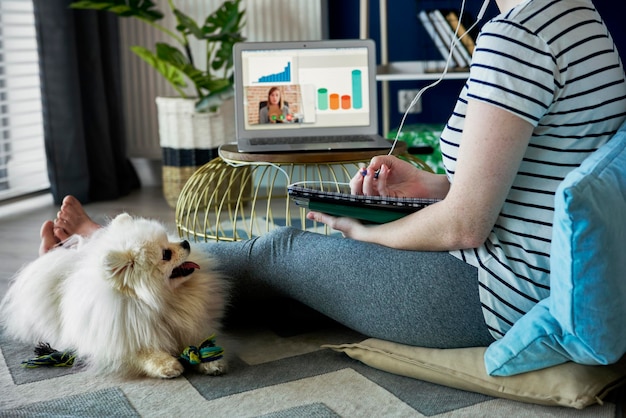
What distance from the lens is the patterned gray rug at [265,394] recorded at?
4.73ft

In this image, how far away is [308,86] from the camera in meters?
2.30

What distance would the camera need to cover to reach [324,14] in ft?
12.0

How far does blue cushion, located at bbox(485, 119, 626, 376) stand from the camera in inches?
48.1

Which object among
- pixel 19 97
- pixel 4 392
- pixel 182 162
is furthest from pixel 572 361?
pixel 19 97

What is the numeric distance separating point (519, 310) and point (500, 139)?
12.8 inches

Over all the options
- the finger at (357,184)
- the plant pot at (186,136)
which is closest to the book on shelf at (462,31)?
the plant pot at (186,136)

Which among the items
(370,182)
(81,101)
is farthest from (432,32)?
(370,182)

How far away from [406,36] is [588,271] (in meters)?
2.54

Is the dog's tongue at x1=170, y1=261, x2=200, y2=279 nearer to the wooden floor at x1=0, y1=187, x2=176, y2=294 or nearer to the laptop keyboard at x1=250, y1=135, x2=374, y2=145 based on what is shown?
the laptop keyboard at x1=250, y1=135, x2=374, y2=145

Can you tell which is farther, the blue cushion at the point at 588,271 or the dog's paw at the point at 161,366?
the dog's paw at the point at 161,366

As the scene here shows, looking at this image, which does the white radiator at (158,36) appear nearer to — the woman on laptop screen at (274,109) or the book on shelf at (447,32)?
the book on shelf at (447,32)

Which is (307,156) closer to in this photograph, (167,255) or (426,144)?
(167,255)

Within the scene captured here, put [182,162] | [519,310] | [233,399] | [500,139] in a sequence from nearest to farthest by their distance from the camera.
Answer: [500,139] < [519,310] < [233,399] < [182,162]

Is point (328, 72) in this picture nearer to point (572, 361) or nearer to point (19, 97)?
point (572, 361)
